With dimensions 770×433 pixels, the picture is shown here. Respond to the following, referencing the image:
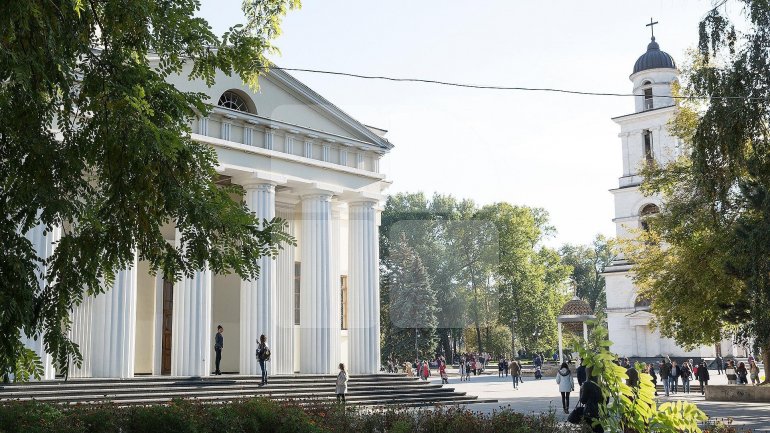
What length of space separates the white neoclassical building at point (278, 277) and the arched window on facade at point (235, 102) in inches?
1.5

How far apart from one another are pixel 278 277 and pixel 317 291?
2222mm

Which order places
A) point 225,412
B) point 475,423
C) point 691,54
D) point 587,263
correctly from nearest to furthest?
point 475,423 → point 225,412 → point 691,54 → point 587,263

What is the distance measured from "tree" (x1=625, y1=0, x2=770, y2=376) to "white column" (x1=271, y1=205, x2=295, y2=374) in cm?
1314

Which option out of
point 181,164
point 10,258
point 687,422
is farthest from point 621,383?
point 10,258

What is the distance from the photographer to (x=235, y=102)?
26344mm

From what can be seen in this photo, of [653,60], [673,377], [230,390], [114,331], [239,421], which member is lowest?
[673,377]

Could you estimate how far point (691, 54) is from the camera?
2802 cm

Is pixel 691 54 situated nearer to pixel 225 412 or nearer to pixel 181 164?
pixel 225 412

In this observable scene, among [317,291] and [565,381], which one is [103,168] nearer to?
[565,381]

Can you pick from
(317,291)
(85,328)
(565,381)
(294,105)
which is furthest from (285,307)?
(565,381)

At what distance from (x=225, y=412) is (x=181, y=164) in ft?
20.1

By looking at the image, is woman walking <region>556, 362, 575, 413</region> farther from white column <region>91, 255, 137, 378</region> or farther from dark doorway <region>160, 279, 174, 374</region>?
dark doorway <region>160, 279, 174, 374</region>

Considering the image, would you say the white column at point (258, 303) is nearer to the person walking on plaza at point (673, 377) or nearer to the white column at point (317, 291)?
the white column at point (317, 291)

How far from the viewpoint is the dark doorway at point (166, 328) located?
88.6ft
